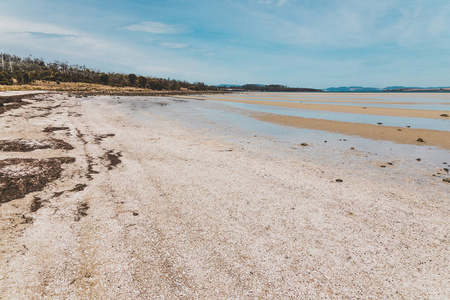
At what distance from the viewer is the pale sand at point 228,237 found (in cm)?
360

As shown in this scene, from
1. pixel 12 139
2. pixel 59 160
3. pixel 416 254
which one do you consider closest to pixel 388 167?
pixel 416 254

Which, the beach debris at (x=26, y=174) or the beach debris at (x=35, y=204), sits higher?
the beach debris at (x=26, y=174)

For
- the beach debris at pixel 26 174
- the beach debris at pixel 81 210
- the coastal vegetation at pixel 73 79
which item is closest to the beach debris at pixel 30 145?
the beach debris at pixel 26 174

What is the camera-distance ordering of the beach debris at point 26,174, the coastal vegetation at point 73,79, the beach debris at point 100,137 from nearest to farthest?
the beach debris at point 26,174
the beach debris at point 100,137
the coastal vegetation at point 73,79

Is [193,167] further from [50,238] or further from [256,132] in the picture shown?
[256,132]

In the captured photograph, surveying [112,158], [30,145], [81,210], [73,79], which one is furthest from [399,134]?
[73,79]

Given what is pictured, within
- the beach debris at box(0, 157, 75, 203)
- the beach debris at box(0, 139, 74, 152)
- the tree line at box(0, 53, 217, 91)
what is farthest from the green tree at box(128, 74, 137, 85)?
the beach debris at box(0, 157, 75, 203)

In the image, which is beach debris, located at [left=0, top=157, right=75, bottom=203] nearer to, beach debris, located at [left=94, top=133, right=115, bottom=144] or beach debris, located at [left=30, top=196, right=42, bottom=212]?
beach debris, located at [left=30, top=196, right=42, bottom=212]

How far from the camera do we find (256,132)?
17594 mm

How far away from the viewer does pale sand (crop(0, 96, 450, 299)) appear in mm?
A: 3596

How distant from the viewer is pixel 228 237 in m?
4.86

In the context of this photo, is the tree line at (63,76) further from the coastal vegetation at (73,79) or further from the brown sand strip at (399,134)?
the brown sand strip at (399,134)

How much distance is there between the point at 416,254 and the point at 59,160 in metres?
11.6

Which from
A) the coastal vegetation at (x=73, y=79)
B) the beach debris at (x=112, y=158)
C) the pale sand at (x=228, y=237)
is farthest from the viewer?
the coastal vegetation at (x=73, y=79)
